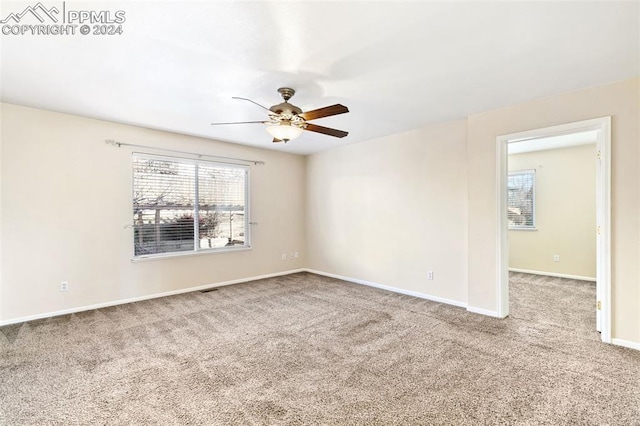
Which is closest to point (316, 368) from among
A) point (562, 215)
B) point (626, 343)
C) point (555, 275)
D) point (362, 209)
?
point (626, 343)

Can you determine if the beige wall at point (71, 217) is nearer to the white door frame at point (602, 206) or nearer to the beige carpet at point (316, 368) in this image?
the beige carpet at point (316, 368)

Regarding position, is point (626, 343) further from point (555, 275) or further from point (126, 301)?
point (126, 301)

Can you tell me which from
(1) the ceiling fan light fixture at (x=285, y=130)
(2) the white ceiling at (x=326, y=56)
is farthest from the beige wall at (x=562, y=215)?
(1) the ceiling fan light fixture at (x=285, y=130)

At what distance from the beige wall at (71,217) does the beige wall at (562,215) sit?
21.1 ft

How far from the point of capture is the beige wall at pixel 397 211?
4168mm

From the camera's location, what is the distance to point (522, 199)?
6.24 metres

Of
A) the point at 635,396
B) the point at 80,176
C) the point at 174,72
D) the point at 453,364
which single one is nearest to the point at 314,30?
the point at 174,72

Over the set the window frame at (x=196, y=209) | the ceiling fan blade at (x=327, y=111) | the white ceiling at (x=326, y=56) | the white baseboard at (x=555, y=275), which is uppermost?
the white ceiling at (x=326, y=56)

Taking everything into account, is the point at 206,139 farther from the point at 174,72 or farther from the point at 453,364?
the point at 453,364

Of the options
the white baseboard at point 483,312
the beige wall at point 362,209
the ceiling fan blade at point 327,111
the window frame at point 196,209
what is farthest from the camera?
the window frame at point 196,209

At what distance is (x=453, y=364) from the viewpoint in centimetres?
252

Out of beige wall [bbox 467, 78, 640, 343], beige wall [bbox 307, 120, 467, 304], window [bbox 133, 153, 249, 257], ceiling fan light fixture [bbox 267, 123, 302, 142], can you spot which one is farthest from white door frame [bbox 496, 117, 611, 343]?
window [bbox 133, 153, 249, 257]

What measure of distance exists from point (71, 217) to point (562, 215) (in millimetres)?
8120

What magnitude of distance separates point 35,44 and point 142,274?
3151mm
